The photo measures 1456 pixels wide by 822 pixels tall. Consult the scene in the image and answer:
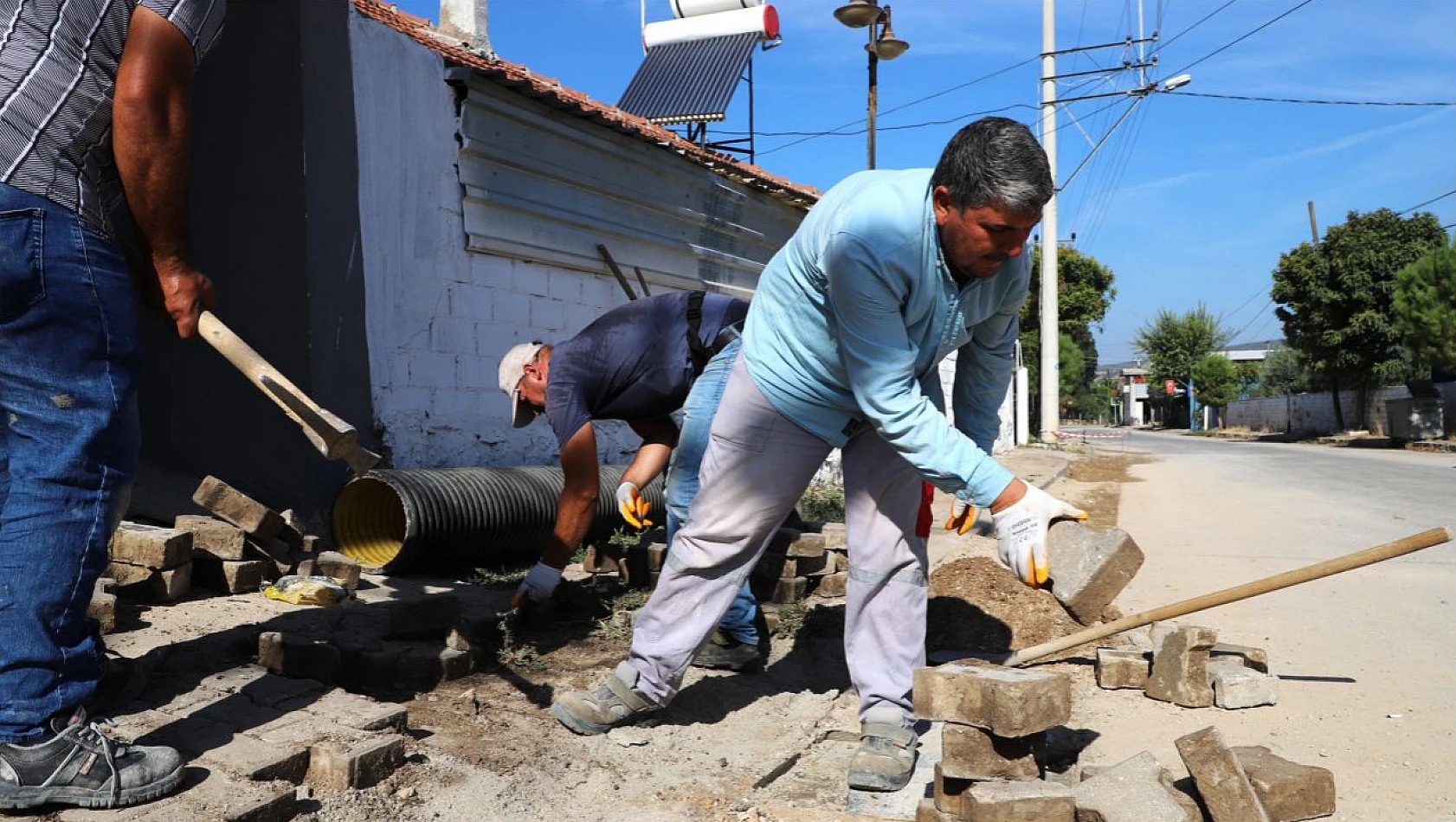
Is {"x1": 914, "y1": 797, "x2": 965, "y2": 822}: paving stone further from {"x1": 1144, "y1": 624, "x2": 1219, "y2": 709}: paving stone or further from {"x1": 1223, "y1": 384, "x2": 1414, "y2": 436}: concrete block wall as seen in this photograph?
{"x1": 1223, "y1": 384, "x2": 1414, "y2": 436}: concrete block wall

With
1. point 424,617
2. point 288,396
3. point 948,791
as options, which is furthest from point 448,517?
point 948,791

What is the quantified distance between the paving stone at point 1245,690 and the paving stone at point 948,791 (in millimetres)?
1352

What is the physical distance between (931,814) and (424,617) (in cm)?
192

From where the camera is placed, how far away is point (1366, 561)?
2906 mm

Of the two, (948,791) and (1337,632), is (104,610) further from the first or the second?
(1337,632)

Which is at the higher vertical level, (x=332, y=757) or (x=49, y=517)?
(x=49, y=517)

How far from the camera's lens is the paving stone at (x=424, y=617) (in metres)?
3.45

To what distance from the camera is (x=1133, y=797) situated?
2258 millimetres

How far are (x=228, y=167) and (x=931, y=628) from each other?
4.42 meters

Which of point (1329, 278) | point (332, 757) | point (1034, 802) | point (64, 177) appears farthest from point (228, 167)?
A: point (1329, 278)

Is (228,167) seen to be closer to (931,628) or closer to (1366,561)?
(931,628)

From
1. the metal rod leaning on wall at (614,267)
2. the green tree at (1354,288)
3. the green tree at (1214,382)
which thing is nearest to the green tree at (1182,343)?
the green tree at (1214,382)

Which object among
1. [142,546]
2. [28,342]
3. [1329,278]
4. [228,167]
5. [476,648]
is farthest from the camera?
[1329,278]

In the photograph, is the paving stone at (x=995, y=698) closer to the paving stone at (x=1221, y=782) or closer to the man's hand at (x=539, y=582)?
the paving stone at (x=1221, y=782)
